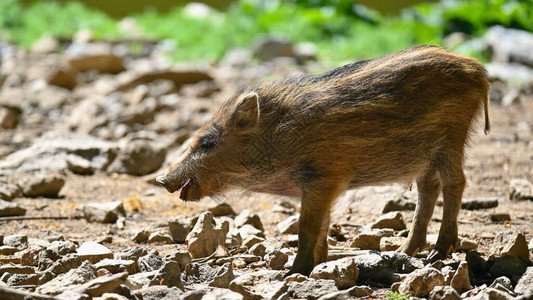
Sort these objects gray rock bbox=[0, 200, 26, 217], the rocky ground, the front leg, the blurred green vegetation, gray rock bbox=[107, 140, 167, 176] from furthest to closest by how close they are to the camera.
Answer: the blurred green vegetation, gray rock bbox=[107, 140, 167, 176], gray rock bbox=[0, 200, 26, 217], the front leg, the rocky ground

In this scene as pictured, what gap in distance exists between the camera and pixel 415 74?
4.63 m

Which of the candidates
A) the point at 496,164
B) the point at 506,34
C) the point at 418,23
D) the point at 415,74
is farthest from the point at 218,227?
the point at 418,23

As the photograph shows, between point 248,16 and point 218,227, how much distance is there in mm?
13159

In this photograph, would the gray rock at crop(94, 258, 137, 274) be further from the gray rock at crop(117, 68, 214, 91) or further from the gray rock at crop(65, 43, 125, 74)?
the gray rock at crop(65, 43, 125, 74)

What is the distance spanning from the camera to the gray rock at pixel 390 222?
5.33m

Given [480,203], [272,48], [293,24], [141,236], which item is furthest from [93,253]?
[293,24]

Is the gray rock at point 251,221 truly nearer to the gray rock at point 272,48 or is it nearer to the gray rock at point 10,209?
the gray rock at point 10,209

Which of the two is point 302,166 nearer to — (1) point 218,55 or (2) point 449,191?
(2) point 449,191

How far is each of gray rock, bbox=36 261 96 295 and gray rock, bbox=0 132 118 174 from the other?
11.4ft

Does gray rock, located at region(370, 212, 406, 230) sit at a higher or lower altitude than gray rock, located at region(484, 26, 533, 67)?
lower

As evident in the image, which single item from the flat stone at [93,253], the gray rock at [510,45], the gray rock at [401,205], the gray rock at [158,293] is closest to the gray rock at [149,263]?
the flat stone at [93,253]

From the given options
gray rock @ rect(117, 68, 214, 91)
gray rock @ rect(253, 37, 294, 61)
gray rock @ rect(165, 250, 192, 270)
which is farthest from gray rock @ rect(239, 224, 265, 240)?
gray rock @ rect(253, 37, 294, 61)

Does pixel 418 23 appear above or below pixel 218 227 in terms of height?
above

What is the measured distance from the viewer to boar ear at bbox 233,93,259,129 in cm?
465
